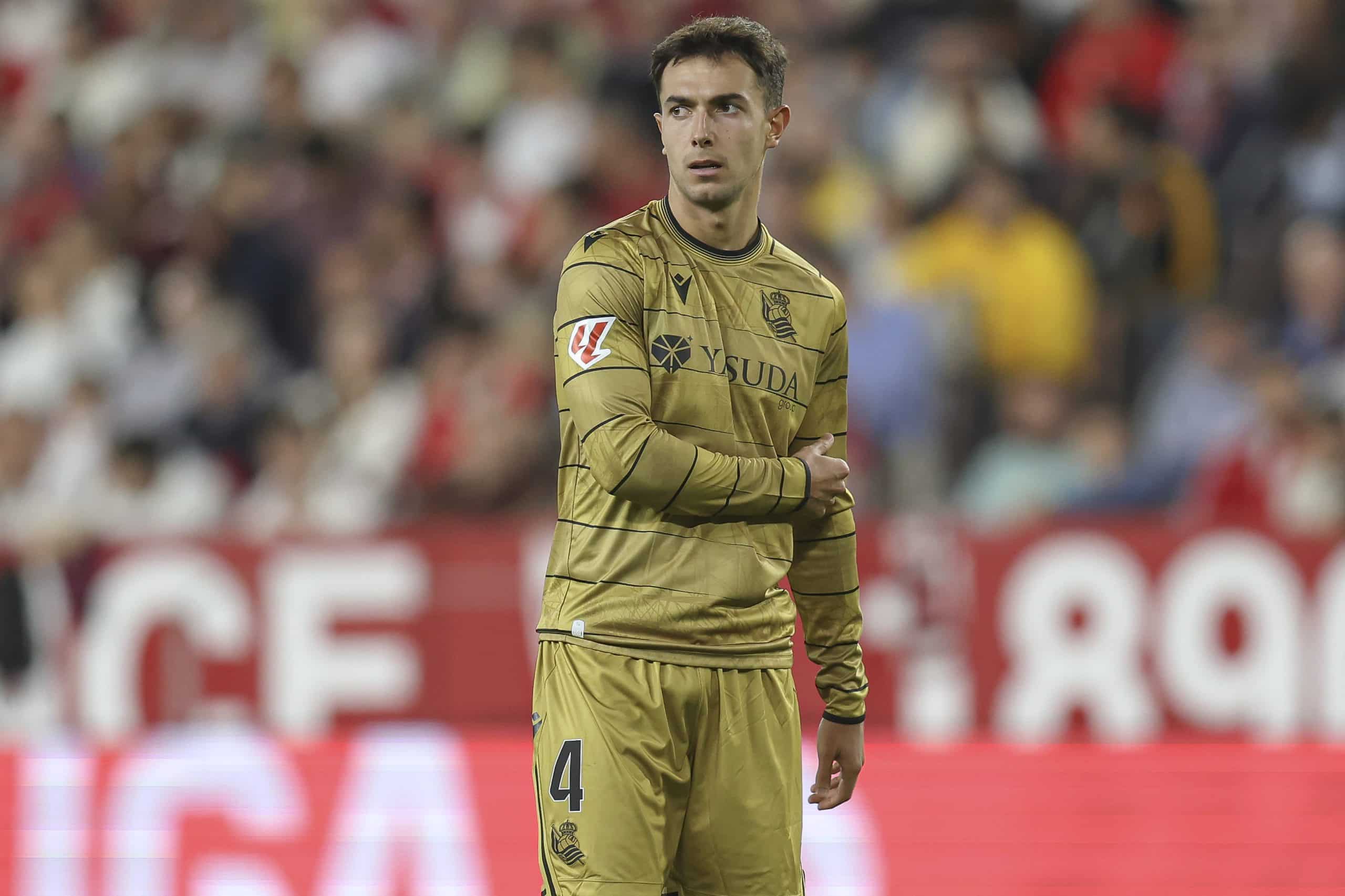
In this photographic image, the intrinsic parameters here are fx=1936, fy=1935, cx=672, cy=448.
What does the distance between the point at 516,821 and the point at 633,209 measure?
176 inches

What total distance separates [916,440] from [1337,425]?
1.79 metres

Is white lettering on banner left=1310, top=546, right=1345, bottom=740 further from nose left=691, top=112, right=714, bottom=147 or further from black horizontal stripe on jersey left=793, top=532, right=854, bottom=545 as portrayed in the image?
nose left=691, top=112, right=714, bottom=147

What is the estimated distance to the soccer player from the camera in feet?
11.3

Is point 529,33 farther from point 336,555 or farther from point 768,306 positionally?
point 768,306

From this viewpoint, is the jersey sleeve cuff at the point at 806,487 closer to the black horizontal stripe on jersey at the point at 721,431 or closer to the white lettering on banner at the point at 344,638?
the black horizontal stripe on jersey at the point at 721,431

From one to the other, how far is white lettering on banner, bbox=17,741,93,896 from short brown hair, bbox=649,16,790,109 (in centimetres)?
386

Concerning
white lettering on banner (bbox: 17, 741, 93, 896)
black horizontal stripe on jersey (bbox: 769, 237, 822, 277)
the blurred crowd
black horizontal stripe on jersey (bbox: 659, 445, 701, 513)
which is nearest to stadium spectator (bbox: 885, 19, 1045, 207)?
the blurred crowd

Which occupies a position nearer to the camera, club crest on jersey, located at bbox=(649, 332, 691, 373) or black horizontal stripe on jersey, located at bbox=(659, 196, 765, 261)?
club crest on jersey, located at bbox=(649, 332, 691, 373)

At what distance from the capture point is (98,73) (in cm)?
1218

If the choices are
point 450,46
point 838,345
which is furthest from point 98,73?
point 838,345

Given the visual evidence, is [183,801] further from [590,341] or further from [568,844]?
[590,341]

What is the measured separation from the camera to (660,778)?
3.51m

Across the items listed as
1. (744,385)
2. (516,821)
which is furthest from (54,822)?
(744,385)

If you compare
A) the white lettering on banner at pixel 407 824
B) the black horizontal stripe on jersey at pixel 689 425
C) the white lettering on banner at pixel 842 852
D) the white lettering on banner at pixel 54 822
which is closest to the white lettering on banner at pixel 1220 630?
the white lettering on banner at pixel 842 852
